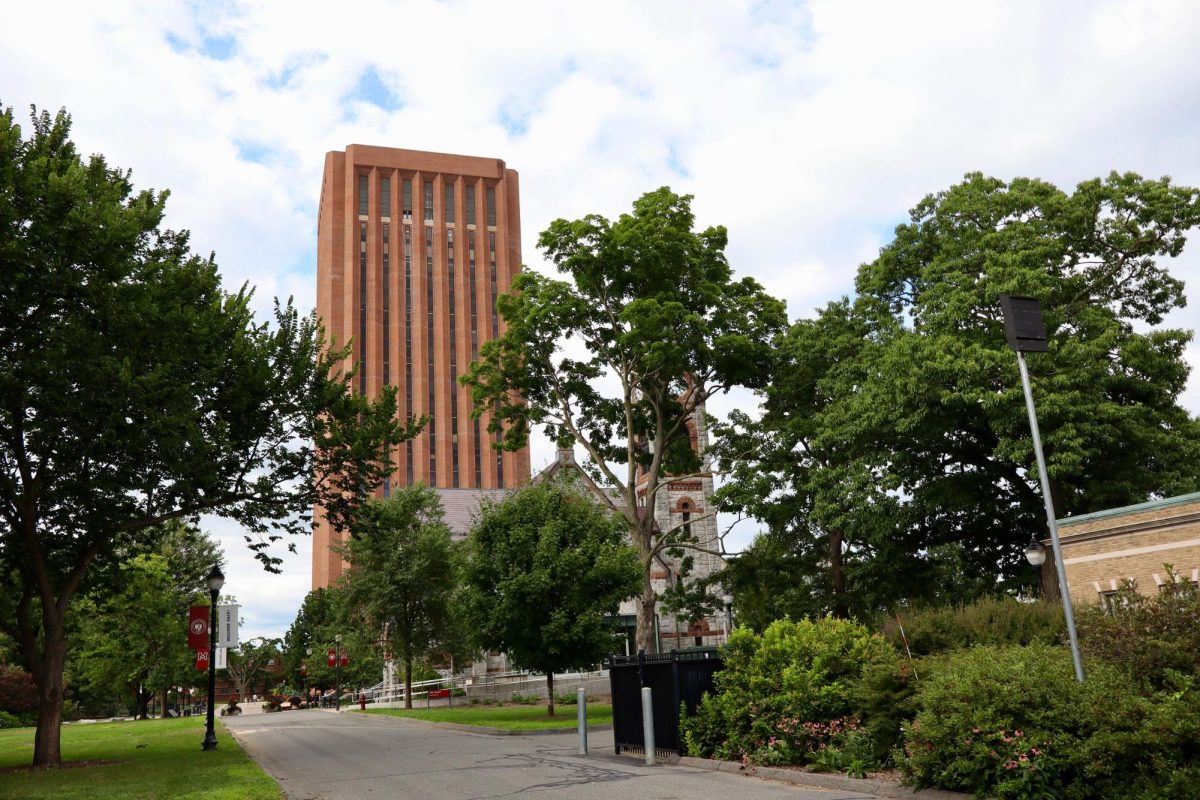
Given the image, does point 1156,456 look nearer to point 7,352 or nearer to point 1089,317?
point 1089,317

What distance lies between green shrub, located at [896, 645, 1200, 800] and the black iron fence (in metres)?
5.07

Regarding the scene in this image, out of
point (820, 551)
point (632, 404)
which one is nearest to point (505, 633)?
point (632, 404)

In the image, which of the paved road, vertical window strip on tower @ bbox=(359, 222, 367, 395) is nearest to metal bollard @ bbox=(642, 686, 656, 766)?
the paved road

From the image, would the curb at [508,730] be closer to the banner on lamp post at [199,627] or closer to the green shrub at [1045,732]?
the banner on lamp post at [199,627]

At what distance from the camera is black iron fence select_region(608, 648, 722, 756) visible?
49.2 feet

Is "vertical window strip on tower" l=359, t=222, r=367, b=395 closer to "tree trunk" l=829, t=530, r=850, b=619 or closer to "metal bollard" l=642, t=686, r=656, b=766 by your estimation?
"tree trunk" l=829, t=530, r=850, b=619

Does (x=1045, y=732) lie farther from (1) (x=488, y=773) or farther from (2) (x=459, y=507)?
(2) (x=459, y=507)

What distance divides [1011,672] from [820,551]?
995 inches

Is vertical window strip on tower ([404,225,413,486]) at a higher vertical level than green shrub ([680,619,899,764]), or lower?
higher

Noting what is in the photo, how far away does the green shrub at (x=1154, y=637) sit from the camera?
898 cm

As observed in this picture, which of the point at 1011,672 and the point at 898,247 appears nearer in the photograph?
the point at 1011,672

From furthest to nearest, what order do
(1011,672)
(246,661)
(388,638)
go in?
(246,661) < (388,638) < (1011,672)

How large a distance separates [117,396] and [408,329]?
8629cm

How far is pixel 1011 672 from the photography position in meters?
9.34
